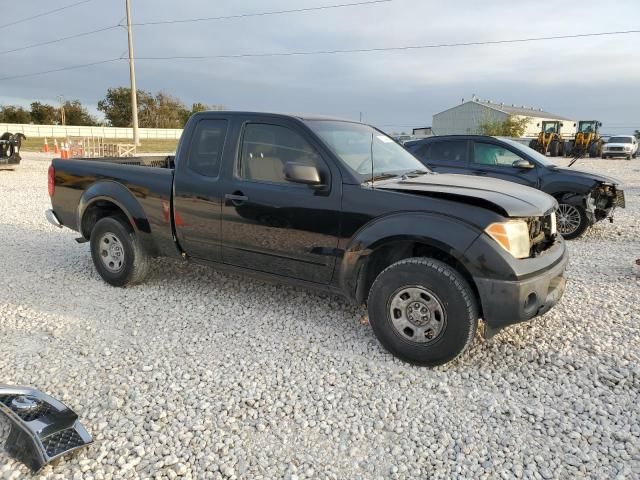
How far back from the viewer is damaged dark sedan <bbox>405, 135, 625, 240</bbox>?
7.46 meters

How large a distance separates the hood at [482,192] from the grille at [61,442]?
2484 millimetres

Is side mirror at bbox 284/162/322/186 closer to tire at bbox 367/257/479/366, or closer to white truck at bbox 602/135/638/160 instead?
tire at bbox 367/257/479/366

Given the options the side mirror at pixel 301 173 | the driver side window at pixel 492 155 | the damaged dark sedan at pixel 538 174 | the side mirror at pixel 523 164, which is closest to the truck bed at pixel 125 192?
the side mirror at pixel 301 173

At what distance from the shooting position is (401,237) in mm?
3334

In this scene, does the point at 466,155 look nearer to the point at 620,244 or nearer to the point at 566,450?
the point at 620,244

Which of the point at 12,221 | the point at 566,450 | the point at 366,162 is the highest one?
the point at 366,162

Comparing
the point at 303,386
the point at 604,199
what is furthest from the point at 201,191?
the point at 604,199

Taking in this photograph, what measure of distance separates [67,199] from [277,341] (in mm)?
3157

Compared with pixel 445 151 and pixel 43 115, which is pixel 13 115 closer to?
pixel 43 115

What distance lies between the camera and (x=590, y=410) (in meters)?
2.91

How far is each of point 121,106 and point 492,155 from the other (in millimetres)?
79272

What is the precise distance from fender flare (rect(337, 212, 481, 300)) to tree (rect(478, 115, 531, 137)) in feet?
135

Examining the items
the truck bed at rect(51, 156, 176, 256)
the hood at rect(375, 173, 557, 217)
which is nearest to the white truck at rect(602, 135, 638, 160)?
the hood at rect(375, 173, 557, 217)

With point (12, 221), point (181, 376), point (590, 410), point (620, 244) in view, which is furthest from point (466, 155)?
point (12, 221)
